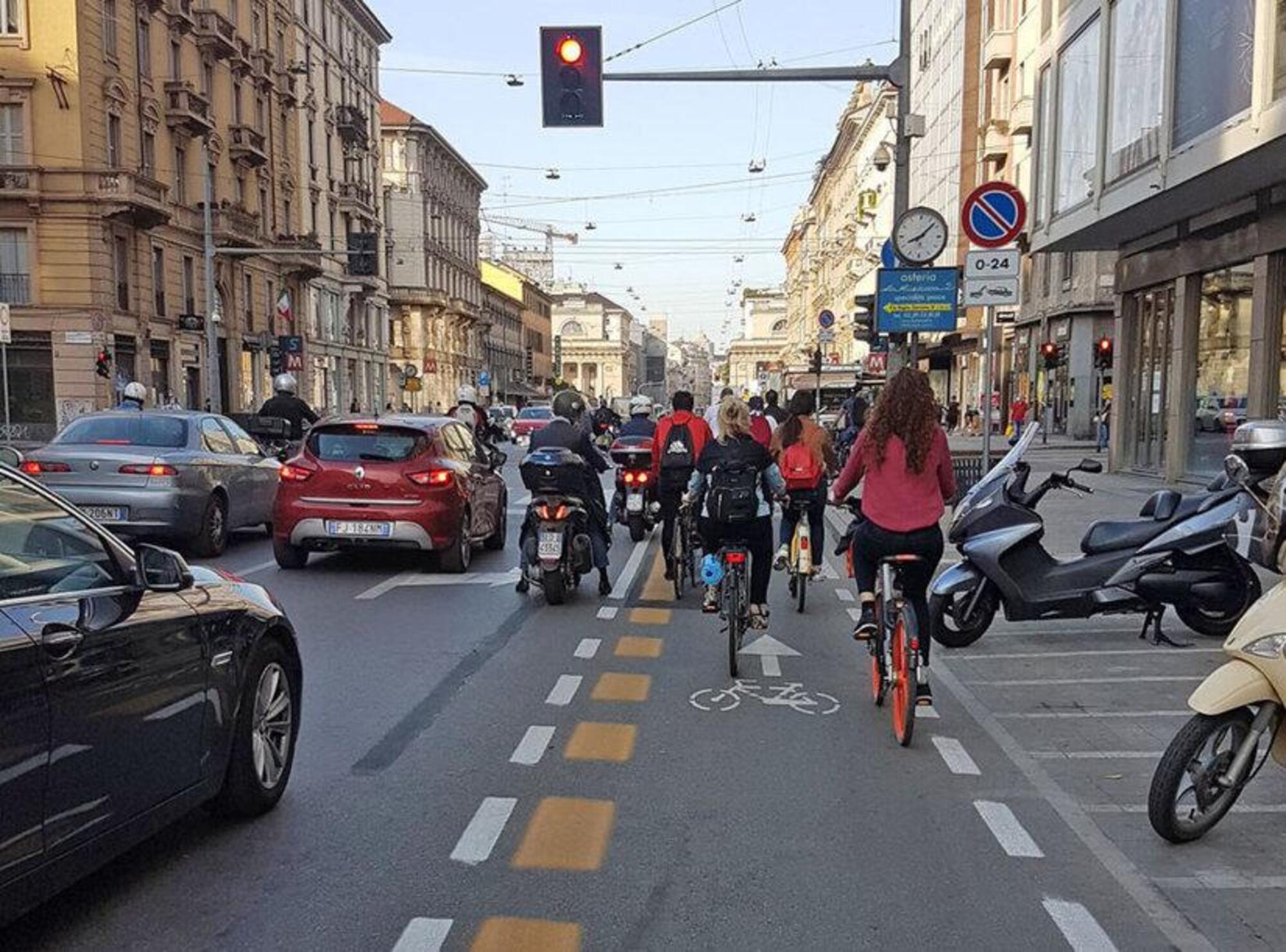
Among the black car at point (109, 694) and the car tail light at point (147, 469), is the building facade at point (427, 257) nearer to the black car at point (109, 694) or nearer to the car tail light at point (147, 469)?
the car tail light at point (147, 469)

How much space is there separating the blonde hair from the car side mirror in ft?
13.9

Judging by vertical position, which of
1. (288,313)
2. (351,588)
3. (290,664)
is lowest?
(351,588)

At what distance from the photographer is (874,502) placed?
19.6ft

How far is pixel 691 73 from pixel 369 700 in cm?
913

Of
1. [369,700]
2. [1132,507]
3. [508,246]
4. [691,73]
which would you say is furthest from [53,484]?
[508,246]

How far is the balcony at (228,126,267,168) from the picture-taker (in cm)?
4759

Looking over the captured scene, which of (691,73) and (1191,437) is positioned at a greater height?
(691,73)

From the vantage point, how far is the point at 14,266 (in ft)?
119

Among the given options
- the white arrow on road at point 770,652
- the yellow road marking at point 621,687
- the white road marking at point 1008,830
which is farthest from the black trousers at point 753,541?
the white road marking at point 1008,830

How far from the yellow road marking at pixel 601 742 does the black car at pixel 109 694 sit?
1.48 meters

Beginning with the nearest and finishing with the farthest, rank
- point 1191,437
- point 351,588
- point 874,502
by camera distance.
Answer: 1. point 874,502
2. point 351,588
3. point 1191,437

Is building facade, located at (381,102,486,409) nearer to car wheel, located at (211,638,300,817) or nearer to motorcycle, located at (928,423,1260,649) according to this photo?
motorcycle, located at (928,423,1260,649)

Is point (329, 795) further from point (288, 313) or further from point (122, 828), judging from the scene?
point (288, 313)

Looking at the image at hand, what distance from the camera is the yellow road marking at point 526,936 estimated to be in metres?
3.52
